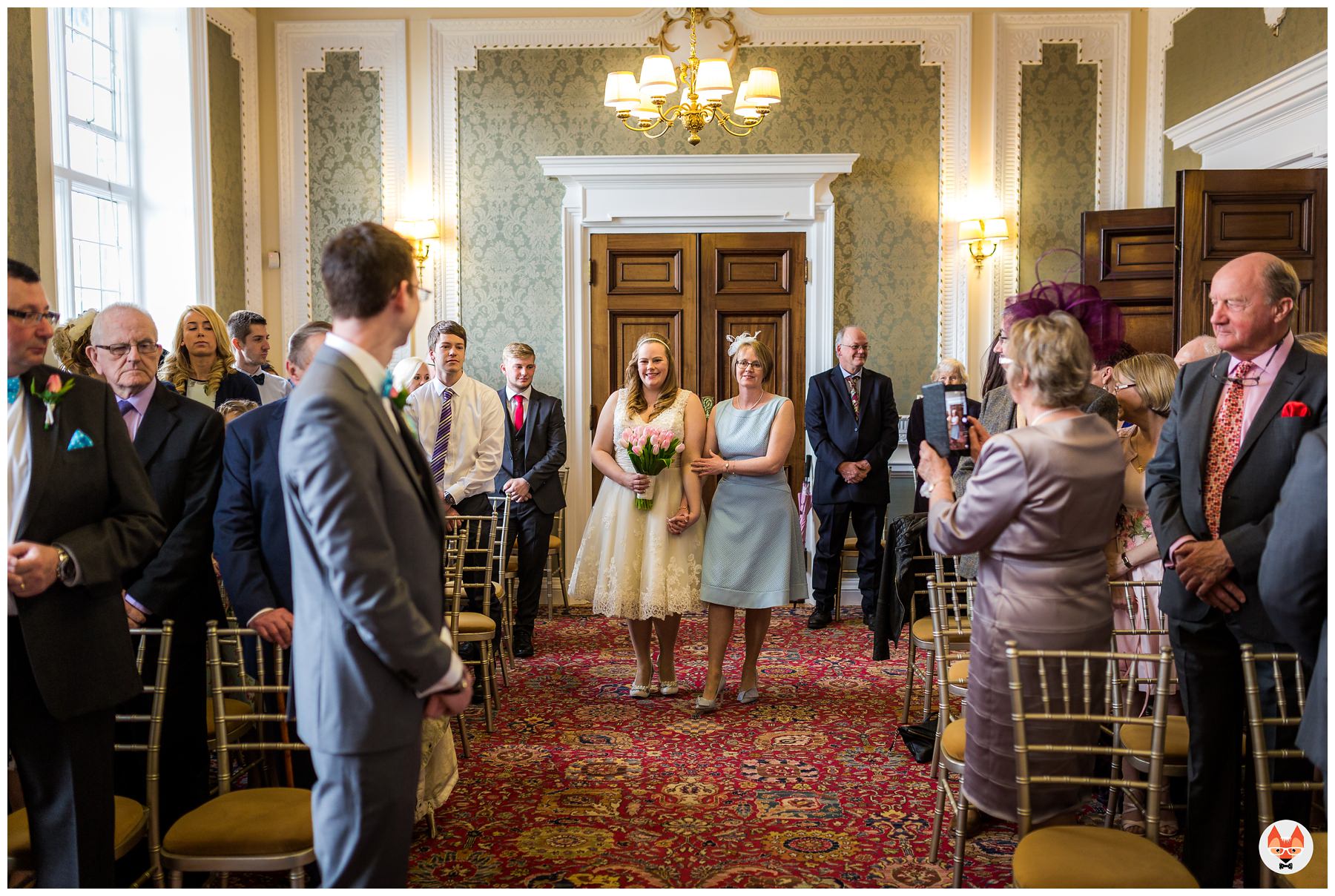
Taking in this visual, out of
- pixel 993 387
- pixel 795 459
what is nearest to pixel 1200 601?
pixel 993 387

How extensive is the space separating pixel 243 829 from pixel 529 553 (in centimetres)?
384

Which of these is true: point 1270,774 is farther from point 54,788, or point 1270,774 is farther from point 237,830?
point 54,788

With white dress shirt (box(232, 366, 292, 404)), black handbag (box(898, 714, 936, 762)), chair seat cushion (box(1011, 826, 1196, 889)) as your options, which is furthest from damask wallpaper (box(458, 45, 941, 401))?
chair seat cushion (box(1011, 826, 1196, 889))

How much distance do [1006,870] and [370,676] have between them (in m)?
2.22

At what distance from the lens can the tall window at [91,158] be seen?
572cm

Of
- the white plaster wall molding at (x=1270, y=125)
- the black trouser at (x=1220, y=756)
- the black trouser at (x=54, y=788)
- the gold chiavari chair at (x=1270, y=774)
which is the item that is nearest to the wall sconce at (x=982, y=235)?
the white plaster wall molding at (x=1270, y=125)

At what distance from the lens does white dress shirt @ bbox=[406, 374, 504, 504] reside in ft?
18.2

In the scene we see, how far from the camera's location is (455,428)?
5.60m

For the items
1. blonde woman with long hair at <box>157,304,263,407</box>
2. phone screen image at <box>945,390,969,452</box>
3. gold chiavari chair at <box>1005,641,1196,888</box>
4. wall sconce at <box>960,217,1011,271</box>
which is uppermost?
wall sconce at <box>960,217,1011,271</box>

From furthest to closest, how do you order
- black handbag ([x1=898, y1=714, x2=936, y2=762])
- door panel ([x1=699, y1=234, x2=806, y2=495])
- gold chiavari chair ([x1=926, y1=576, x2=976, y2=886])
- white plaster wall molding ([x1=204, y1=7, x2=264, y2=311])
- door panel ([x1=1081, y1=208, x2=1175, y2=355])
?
1. door panel ([x1=699, y1=234, x2=806, y2=495])
2. white plaster wall molding ([x1=204, y1=7, x2=264, y2=311])
3. door panel ([x1=1081, y1=208, x2=1175, y2=355])
4. black handbag ([x1=898, y1=714, x2=936, y2=762])
5. gold chiavari chair ([x1=926, y1=576, x2=976, y2=886])

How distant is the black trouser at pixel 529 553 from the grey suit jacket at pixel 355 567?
4.13 m

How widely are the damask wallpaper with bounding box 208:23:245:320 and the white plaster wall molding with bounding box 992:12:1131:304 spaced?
539 centimetres

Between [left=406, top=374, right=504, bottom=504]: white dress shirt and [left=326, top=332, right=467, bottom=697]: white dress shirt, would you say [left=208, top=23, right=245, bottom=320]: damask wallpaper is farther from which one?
[left=326, top=332, right=467, bottom=697]: white dress shirt

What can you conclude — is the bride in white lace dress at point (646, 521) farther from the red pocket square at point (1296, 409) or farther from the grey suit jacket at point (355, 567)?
the grey suit jacket at point (355, 567)
